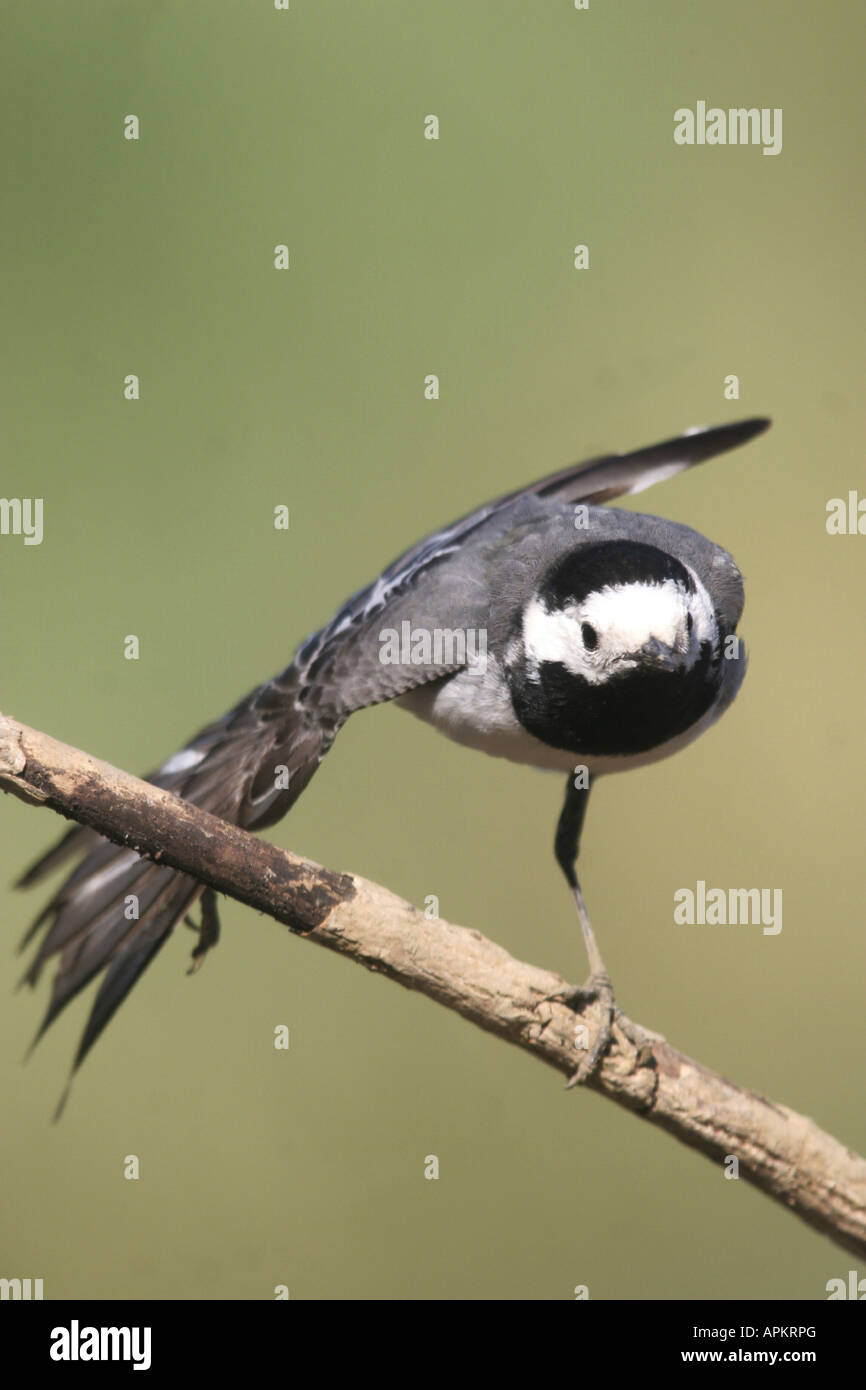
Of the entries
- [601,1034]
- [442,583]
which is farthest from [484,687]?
[601,1034]

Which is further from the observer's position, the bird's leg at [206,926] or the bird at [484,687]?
the bird's leg at [206,926]

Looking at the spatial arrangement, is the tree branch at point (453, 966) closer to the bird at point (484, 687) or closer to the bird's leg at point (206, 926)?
the bird at point (484, 687)

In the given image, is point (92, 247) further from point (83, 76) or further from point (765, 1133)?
point (765, 1133)

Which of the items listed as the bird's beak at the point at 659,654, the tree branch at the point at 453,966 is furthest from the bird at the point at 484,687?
the tree branch at the point at 453,966

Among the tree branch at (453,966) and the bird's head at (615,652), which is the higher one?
the bird's head at (615,652)

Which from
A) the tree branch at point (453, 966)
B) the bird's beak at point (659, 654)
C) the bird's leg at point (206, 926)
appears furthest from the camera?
the bird's leg at point (206, 926)

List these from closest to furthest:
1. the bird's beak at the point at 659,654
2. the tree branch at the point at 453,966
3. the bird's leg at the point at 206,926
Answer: the tree branch at the point at 453,966, the bird's beak at the point at 659,654, the bird's leg at the point at 206,926

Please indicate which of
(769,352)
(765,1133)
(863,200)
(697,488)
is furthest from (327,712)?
(863,200)

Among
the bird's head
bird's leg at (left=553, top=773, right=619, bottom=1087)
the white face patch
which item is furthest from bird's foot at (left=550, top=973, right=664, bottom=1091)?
the white face patch
